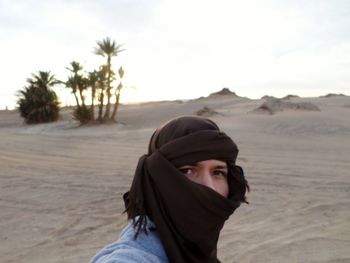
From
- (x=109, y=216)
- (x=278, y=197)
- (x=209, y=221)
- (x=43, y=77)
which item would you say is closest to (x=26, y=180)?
(x=109, y=216)

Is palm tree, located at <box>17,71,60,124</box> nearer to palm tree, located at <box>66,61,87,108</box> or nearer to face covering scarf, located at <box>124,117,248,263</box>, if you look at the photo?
palm tree, located at <box>66,61,87,108</box>

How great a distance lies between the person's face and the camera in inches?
74.7

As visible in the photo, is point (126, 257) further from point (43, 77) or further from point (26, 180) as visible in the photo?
point (43, 77)

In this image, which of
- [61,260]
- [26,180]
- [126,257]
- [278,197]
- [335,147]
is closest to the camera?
[126,257]

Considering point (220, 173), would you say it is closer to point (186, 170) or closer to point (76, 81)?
point (186, 170)

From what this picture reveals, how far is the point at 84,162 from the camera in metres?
11.0

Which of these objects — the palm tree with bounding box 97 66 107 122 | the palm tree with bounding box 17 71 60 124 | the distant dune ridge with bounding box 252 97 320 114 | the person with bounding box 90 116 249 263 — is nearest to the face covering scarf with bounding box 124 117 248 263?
the person with bounding box 90 116 249 263

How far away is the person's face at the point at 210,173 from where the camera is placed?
6.23 ft

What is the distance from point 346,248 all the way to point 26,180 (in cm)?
638

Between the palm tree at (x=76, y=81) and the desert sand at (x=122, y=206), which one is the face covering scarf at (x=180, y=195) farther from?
the palm tree at (x=76, y=81)

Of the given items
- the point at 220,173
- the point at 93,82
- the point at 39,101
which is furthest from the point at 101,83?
the point at 220,173

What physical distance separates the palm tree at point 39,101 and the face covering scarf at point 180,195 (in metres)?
32.2

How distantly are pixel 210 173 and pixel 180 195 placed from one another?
24 cm

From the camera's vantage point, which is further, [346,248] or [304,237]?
[304,237]
